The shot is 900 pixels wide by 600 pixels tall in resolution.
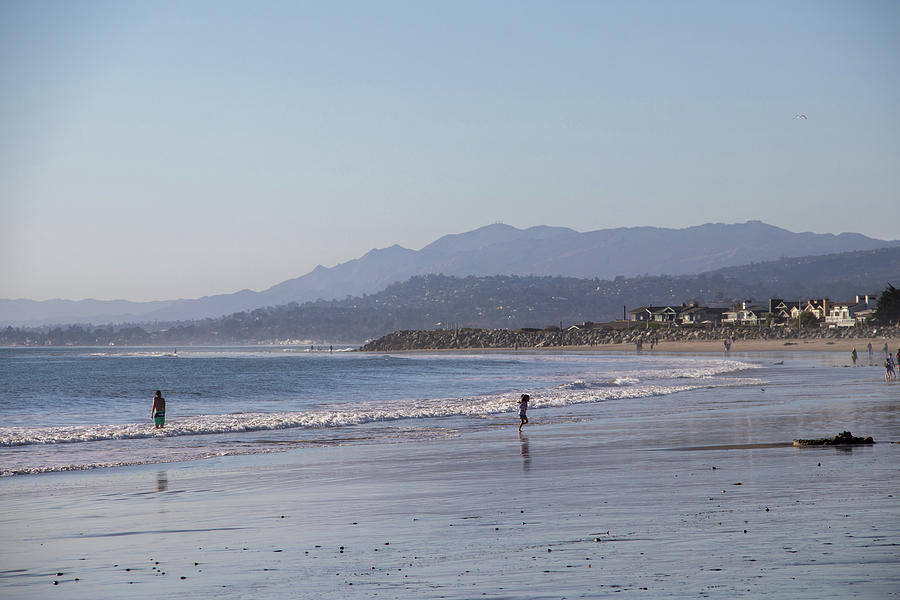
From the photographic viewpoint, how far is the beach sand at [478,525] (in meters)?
7.98

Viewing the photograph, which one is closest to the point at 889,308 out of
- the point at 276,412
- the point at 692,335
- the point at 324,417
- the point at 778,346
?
the point at 778,346

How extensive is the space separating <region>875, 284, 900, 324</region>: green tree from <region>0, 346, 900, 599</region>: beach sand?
129895 mm

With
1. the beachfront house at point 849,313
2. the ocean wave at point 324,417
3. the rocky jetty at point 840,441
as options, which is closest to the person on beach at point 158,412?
the ocean wave at point 324,417

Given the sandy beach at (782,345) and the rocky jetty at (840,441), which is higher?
the rocky jetty at (840,441)

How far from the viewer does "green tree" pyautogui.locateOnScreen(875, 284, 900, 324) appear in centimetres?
13638

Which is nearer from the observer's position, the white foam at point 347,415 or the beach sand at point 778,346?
the white foam at point 347,415

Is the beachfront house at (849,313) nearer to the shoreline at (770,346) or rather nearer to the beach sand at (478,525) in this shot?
the shoreline at (770,346)

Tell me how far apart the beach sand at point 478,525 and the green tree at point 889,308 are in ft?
426

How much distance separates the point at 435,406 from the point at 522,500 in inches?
1004

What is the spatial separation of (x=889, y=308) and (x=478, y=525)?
14254cm

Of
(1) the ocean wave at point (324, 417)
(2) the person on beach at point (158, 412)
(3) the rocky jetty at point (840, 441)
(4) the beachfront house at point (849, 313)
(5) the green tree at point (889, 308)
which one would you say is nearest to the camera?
(3) the rocky jetty at point (840, 441)

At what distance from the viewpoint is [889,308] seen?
137125mm

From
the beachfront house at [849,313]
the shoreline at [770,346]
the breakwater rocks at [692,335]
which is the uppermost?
the beachfront house at [849,313]

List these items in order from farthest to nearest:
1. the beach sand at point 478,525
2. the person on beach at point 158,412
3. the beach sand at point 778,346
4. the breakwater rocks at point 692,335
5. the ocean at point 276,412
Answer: the breakwater rocks at point 692,335 < the beach sand at point 778,346 < the person on beach at point 158,412 < the ocean at point 276,412 < the beach sand at point 478,525
